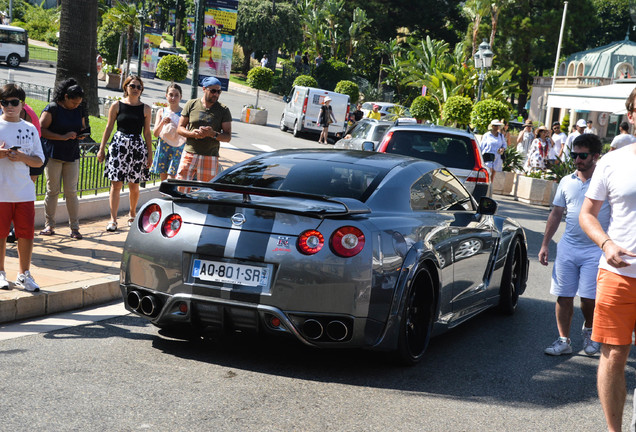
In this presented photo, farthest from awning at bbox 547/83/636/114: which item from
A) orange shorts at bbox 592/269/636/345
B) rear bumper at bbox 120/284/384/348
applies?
orange shorts at bbox 592/269/636/345

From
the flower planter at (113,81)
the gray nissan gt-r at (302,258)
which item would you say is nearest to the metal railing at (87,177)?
the gray nissan gt-r at (302,258)

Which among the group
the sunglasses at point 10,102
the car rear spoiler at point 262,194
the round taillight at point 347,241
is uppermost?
the sunglasses at point 10,102

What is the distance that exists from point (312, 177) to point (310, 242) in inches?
Answer: 39.8

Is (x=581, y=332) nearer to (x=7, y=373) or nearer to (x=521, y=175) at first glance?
(x=7, y=373)

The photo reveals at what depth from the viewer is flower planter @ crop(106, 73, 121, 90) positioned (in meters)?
42.4

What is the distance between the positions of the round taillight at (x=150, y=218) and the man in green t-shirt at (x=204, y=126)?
158 inches

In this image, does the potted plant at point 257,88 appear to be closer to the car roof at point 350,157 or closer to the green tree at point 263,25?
the green tree at point 263,25

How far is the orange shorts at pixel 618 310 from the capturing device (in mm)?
4219

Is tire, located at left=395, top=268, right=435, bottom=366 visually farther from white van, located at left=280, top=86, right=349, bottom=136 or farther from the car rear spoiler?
white van, located at left=280, top=86, right=349, bottom=136

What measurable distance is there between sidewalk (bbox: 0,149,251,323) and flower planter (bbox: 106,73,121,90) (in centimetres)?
3346

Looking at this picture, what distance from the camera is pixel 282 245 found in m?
5.33

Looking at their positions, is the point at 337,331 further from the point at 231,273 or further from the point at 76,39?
the point at 76,39

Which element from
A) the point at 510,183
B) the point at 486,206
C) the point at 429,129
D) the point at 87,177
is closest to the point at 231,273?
→ the point at 486,206

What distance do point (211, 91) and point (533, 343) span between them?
476 centimetres
